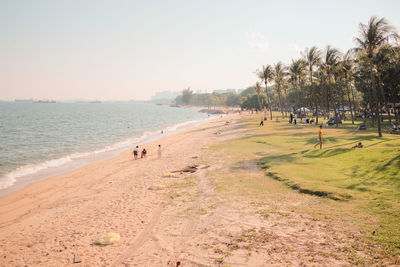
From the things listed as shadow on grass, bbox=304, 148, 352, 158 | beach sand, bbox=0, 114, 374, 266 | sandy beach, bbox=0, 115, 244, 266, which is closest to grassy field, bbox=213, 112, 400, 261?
shadow on grass, bbox=304, 148, 352, 158

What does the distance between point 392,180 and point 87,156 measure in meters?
33.9

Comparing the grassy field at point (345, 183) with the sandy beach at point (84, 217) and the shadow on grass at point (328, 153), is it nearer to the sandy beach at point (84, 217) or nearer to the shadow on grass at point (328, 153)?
the shadow on grass at point (328, 153)

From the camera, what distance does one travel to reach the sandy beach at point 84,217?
9.35 m

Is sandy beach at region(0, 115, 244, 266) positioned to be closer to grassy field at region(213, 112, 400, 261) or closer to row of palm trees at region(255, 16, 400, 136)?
grassy field at region(213, 112, 400, 261)

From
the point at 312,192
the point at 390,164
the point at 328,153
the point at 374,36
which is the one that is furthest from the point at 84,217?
the point at 374,36

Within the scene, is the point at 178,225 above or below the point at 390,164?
below

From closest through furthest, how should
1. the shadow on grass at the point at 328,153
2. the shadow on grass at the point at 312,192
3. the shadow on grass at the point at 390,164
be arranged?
the shadow on grass at the point at 312,192, the shadow on grass at the point at 390,164, the shadow on grass at the point at 328,153

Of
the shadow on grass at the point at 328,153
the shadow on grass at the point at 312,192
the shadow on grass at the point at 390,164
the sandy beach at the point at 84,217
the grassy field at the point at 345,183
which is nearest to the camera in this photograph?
the grassy field at the point at 345,183

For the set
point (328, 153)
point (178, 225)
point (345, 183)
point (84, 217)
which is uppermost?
point (328, 153)

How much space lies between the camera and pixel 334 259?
7156mm

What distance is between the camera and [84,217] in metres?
13.1

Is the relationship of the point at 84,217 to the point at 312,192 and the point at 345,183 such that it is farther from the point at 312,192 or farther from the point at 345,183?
the point at 345,183

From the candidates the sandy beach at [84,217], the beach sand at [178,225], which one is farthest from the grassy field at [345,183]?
the sandy beach at [84,217]

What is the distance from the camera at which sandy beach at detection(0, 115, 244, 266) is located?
9352 millimetres
